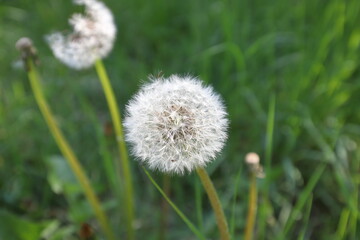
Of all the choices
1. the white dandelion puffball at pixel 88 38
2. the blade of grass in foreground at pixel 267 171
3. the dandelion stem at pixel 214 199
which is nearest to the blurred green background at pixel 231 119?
the blade of grass in foreground at pixel 267 171

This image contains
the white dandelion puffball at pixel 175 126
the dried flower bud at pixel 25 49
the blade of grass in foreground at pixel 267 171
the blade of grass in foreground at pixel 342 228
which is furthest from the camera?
the blade of grass in foreground at pixel 267 171

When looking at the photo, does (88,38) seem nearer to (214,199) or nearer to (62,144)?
(62,144)

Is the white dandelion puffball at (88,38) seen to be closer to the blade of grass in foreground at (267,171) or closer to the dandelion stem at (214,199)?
the blade of grass in foreground at (267,171)

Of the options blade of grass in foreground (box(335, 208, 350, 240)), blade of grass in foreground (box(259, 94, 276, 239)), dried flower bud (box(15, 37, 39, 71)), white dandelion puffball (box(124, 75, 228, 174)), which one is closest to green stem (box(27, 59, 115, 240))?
dried flower bud (box(15, 37, 39, 71))

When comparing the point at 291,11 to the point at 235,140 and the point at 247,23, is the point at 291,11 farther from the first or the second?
the point at 235,140

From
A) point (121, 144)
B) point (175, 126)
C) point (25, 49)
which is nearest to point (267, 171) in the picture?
point (121, 144)

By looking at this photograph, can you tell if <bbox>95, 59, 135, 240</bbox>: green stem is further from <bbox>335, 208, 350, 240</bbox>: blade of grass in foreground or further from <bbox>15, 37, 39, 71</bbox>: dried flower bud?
<bbox>335, 208, 350, 240</bbox>: blade of grass in foreground

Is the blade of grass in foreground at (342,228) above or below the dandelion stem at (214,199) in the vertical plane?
below
